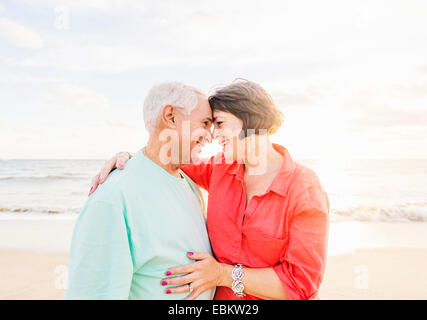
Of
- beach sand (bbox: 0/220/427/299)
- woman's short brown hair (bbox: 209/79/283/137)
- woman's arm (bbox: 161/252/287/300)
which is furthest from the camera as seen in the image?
beach sand (bbox: 0/220/427/299)

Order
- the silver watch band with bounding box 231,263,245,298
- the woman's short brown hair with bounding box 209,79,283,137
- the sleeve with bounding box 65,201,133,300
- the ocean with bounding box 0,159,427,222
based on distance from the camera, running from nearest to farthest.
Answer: the sleeve with bounding box 65,201,133,300 → the silver watch band with bounding box 231,263,245,298 → the woman's short brown hair with bounding box 209,79,283,137 → the ocean with bounding box 0,159,427,222

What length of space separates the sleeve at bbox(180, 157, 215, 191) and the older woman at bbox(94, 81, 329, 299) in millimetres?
122

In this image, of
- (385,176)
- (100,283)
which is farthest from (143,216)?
(385,176)

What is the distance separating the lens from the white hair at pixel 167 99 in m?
2.01

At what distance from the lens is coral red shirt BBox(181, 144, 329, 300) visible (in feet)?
6.46

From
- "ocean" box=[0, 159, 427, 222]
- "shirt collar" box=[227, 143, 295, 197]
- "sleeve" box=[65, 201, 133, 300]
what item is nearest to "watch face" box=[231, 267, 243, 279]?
"shirt collar" box=[227, 143, 295, 197]

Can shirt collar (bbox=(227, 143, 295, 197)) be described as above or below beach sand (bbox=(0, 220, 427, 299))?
above

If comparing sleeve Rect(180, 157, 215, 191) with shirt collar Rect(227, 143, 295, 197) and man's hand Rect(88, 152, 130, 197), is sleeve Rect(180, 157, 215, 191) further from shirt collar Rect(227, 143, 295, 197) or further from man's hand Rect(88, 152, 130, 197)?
man's hand Rect(88, 152, 130, 197)

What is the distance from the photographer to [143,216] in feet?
5.90

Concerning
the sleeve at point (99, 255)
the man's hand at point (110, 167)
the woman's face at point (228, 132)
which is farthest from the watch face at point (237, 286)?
the man's hand at point (110, 167)

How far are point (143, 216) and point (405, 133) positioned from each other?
75.0 feet

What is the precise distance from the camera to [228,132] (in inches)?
89.7

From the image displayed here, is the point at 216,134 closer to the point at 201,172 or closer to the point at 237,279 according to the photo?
the point at 201,172

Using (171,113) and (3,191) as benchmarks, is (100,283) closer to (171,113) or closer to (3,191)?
(171,113)
